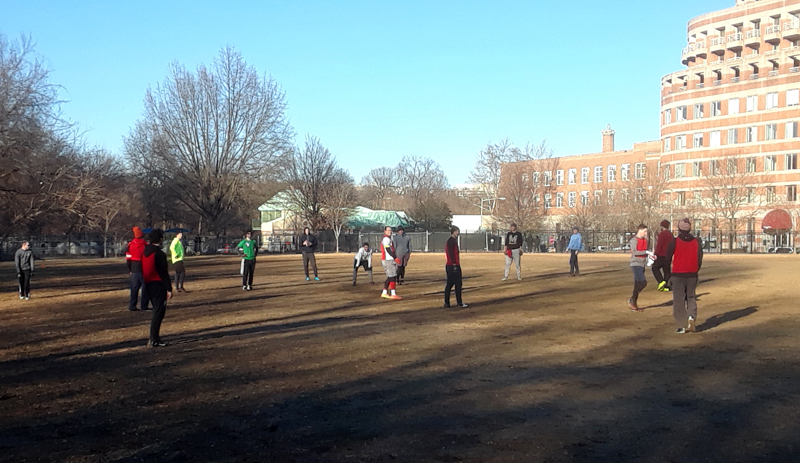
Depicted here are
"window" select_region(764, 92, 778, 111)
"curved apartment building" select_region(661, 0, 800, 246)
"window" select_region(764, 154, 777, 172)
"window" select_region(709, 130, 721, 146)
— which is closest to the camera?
"curved apartment building" select_region(661, 0, 800, 246)

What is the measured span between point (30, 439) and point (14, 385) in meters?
2.57

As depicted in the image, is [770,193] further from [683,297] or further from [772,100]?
[683,297]

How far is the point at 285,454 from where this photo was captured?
17.1 feet

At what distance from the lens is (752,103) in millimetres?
69688

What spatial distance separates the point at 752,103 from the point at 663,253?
204 ft

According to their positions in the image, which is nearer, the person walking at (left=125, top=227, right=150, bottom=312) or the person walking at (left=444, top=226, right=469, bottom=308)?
the person walking at (left=444, top=226, right=469, bottom=308)

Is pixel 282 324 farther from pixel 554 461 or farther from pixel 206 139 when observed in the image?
pixel 206 139

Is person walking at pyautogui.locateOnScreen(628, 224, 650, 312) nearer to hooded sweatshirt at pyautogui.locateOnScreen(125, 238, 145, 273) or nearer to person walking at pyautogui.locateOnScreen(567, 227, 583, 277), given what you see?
person walking at pyautogui.locateOnScreen(567, 227, 583, 277)

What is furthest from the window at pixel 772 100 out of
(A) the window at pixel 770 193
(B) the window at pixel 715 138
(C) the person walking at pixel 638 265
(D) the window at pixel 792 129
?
(C) the person walking at pixel 638 265

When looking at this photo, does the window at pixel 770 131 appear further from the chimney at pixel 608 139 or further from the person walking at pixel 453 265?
the person walking at pixel 453 265

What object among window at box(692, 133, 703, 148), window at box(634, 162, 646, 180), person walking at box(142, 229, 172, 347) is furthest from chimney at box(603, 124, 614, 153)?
person walking at box(142, 229, 172, 347)

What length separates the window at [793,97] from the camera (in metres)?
66.7

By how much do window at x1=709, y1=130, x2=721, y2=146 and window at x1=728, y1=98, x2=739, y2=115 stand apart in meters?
2.32

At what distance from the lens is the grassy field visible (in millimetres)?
5391
